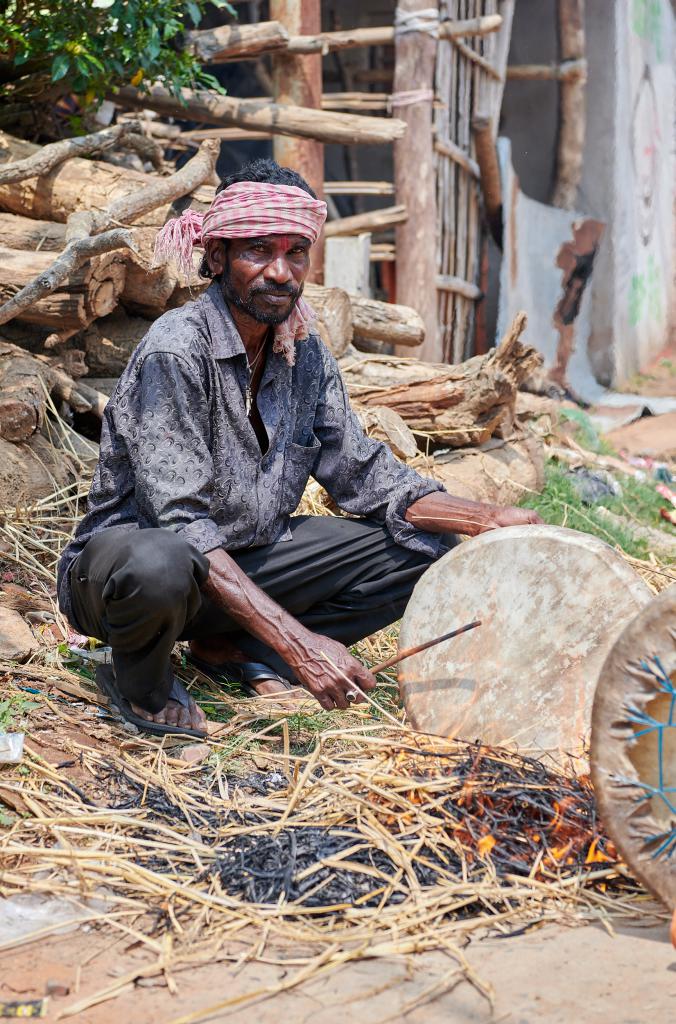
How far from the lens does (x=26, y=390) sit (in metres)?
4.53

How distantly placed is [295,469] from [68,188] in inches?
105

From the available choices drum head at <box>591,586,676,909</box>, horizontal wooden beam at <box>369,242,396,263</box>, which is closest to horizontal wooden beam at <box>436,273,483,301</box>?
horizontal wooden beam at <box>369,242,396,263</box>

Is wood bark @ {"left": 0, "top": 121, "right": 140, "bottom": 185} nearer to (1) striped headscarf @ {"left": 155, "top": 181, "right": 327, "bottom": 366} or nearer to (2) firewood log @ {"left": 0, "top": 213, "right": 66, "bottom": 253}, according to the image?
(2) firewood log @ {"left": 0, "top": 213, "right": 66, "bottom": 253}

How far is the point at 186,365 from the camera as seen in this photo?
3129 millimetres

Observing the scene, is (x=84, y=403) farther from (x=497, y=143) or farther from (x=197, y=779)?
(x=497, y=143)

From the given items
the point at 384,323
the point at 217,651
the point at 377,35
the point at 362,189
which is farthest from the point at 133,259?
the point at 377,35

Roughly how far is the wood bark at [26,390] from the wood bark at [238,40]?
2.63 m

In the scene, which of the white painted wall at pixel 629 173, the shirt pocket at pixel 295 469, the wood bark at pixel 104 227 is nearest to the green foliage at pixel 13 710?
the shirt pocket at pixel 295 469

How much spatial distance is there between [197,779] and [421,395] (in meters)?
2.90

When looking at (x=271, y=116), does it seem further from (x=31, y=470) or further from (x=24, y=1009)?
(x=24, y=1009)

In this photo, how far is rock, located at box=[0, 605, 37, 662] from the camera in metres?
3.57

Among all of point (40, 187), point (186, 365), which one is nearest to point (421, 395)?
point (40, 187)

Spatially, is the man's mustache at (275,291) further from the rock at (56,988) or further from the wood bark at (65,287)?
the rock at (56,988)

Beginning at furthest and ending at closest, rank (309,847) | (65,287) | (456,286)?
(456,286) → (65,287) → (309,847)
